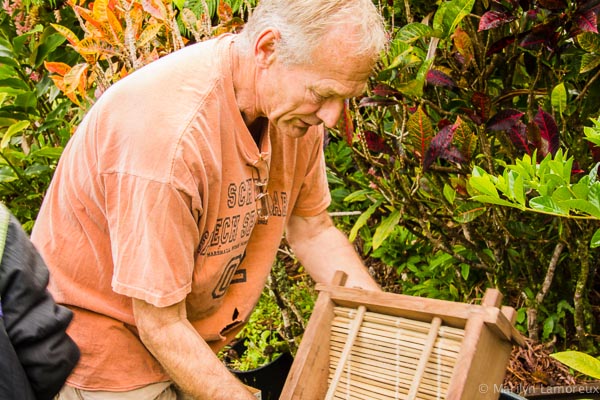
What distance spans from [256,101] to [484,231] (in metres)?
1.47

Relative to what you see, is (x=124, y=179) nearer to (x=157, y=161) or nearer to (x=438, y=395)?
(x=157, y=161)

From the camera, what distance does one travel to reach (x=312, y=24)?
187cm

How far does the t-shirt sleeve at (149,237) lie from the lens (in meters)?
1.79

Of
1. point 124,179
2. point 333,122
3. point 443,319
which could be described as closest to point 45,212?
point 124,179

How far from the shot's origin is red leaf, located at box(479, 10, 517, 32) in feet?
8.49

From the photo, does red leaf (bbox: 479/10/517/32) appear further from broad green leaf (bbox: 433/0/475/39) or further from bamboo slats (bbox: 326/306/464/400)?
bamboo slats (bbox: 326/306/464/400)

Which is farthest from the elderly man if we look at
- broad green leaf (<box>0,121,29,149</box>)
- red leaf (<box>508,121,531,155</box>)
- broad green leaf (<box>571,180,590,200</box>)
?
broad green leaf (<box>0,121,29,149</box>)

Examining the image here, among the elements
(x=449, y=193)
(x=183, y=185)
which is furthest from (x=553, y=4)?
(x=183, y=185)

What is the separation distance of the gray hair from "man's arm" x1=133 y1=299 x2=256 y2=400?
0.75 m

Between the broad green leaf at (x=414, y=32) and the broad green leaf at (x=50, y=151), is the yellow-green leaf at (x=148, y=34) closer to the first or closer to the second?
the broad green leaf at (x=50, y=151)

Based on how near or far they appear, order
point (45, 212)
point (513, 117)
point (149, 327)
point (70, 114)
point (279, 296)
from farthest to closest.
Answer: point (70, 114)
point (279, 296)
point (513, 117)
point (45, 212)
point (149, 327)

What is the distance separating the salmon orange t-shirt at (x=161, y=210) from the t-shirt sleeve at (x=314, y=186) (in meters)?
0.06

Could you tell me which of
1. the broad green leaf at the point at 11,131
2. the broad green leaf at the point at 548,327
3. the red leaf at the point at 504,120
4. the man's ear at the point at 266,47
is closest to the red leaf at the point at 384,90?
the red leaf at the point at 504,120

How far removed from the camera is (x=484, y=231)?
3096mm
